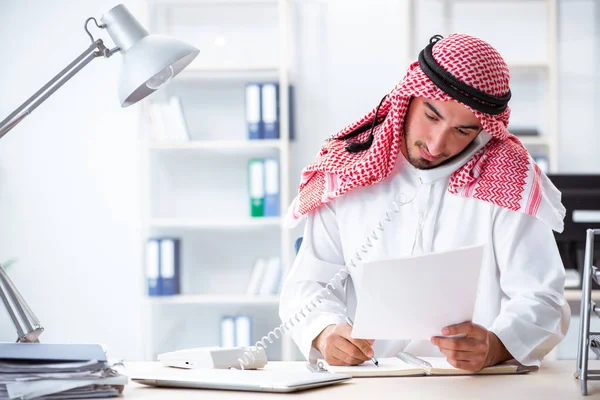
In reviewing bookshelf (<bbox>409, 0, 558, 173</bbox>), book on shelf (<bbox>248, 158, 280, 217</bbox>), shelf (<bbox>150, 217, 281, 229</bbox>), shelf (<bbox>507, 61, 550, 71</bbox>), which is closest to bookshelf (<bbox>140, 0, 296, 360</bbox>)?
shelf (<bbox>150, 217, 281, 229</bbox>)

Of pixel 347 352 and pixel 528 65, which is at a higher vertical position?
pixel 528 65

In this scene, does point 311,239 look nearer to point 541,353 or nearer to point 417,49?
point 541,353

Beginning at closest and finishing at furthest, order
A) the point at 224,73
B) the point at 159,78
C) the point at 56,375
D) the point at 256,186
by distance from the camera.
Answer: the point at 56,375, the point at 159,78, the point at 256,186, the point at 224,73

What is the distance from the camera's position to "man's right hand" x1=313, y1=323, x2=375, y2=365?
164cm

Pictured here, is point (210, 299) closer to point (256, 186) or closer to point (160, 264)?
point (160, 264)

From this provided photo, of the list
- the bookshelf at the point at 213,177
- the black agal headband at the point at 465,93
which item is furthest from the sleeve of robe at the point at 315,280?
the bookshelf at the point at 213,177

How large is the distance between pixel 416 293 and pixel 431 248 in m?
0.64

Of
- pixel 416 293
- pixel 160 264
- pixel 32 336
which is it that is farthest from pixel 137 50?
pixel 160 264

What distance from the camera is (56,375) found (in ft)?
4.37

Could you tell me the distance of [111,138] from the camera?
15.3 feet

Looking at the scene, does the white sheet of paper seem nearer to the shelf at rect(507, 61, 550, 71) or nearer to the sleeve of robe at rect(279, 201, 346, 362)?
the sleeve of robe at rect(279, 201, 346, 362)

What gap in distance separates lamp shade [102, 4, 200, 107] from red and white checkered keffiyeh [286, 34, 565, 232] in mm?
572

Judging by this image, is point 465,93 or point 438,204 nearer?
point 465,93

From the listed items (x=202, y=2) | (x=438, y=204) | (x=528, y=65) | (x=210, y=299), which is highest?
(x=202, y=2)
